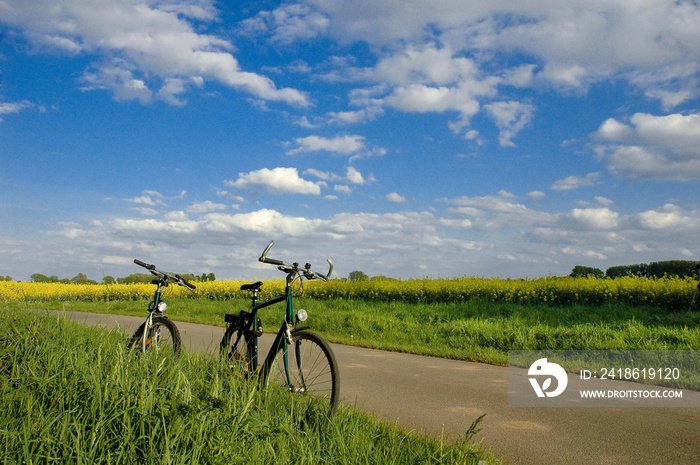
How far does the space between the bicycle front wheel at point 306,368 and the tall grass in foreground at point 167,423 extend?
0.63 feet

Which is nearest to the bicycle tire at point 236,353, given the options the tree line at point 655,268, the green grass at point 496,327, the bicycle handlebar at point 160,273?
the bicycle handlebar at point 160,273

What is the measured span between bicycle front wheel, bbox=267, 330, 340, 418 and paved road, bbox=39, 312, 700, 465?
13.9 inches

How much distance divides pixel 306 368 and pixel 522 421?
99.4 inches

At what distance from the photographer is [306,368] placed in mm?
4559

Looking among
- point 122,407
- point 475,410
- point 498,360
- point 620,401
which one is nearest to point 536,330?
point 498,360

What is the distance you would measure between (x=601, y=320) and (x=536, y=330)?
2443 mm

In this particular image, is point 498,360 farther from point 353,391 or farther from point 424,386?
point 353,391

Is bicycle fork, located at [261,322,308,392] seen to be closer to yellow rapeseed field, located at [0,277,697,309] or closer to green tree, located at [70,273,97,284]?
yellow rapeseed field, located at [0,277,697,309]

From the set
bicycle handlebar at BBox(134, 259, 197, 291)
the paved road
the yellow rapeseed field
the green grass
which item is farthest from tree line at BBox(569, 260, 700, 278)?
bicycle handlebar at BBox(134, 259, 197, 291)

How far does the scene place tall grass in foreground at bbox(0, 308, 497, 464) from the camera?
9.44 ft

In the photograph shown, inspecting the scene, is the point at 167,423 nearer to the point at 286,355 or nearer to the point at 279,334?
the point at 286,355

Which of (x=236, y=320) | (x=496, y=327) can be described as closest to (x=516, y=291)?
(x=496, y=327)

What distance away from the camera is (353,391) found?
242 inches

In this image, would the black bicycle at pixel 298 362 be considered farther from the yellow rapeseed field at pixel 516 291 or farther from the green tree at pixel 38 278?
the green tree at pixel 38 278
